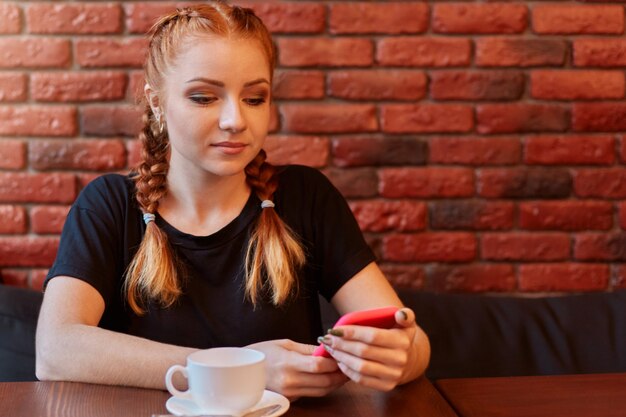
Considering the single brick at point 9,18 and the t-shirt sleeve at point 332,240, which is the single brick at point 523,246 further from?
the single brick at point 9,18

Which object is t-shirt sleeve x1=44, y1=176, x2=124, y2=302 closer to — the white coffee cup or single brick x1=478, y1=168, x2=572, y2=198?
the white coffee cup

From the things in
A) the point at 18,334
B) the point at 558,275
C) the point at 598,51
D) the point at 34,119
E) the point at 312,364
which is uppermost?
the point at 598,51

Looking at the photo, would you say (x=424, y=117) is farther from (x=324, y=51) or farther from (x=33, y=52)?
(x=33, y=52)

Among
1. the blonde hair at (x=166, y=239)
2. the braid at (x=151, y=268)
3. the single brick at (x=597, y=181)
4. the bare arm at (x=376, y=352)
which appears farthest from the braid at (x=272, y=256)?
the single brick at (x=597, y=181)

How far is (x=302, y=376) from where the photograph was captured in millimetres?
1097

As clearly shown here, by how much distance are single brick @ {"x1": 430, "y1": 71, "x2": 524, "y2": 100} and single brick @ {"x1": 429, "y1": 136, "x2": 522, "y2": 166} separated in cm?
11

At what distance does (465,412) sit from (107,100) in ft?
4.14

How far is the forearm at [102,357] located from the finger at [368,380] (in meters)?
0.26

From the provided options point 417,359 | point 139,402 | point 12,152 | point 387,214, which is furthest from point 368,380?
point 12,152

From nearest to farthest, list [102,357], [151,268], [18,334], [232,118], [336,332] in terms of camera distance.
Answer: [336,332] < [102,357] < [232,118] < [151,268] < [18,334]

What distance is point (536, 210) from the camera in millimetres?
2031

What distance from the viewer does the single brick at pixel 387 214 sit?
201cm

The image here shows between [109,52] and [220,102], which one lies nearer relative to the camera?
[220,102]

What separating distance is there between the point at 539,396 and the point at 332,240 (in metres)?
0.52
